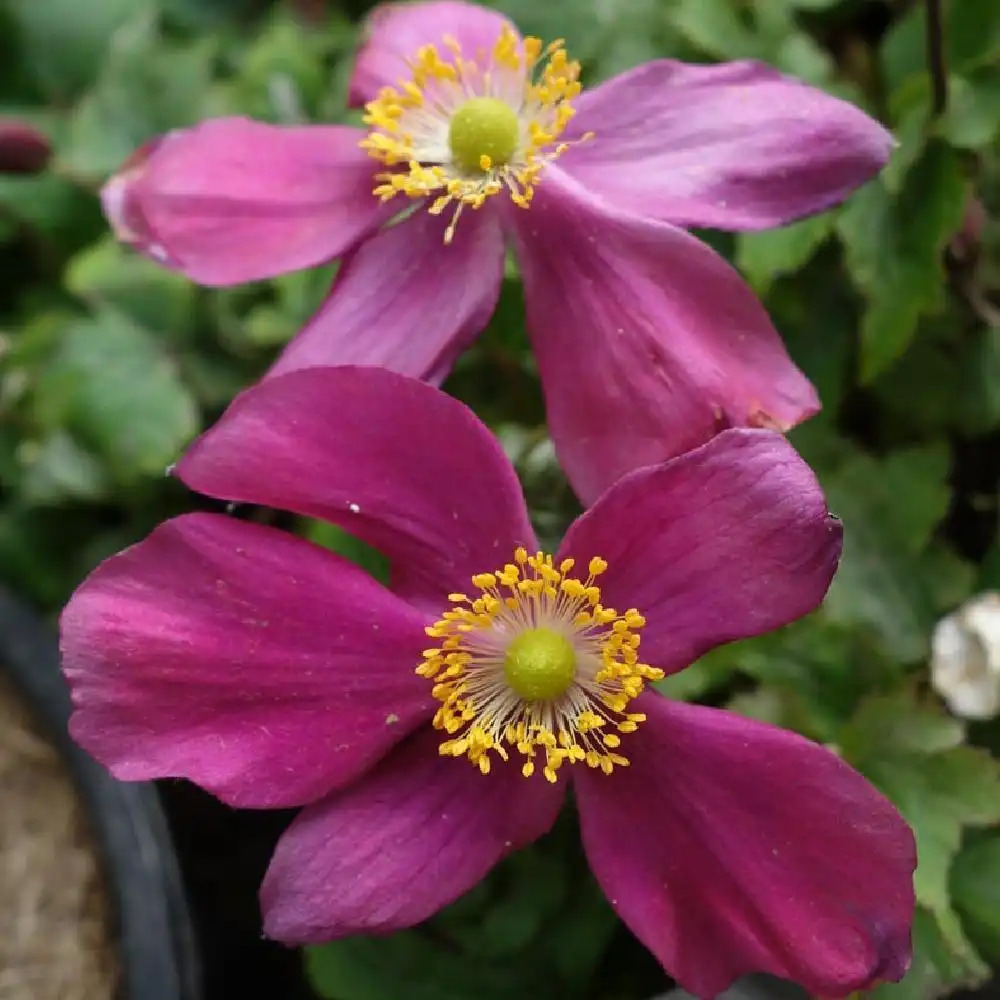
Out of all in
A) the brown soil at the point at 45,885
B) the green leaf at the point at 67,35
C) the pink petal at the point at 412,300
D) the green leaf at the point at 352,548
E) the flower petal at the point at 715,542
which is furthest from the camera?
the green leaf at the point at 67,35

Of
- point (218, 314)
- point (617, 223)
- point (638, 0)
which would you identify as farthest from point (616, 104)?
point (218, 314)

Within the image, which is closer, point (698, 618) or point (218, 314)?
point (698, 618)

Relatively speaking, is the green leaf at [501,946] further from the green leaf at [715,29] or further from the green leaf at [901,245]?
the green leaf at [715,29]

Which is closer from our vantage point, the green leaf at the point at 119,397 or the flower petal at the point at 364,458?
the flower petal at the point at 364,458

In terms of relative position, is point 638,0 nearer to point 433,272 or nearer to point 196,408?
point 433,272

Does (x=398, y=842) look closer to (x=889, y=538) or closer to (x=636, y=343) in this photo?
(x=636, y=343)

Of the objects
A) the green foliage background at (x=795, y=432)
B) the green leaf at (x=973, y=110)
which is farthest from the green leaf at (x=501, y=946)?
the green leaf at (x=973, y=110)
